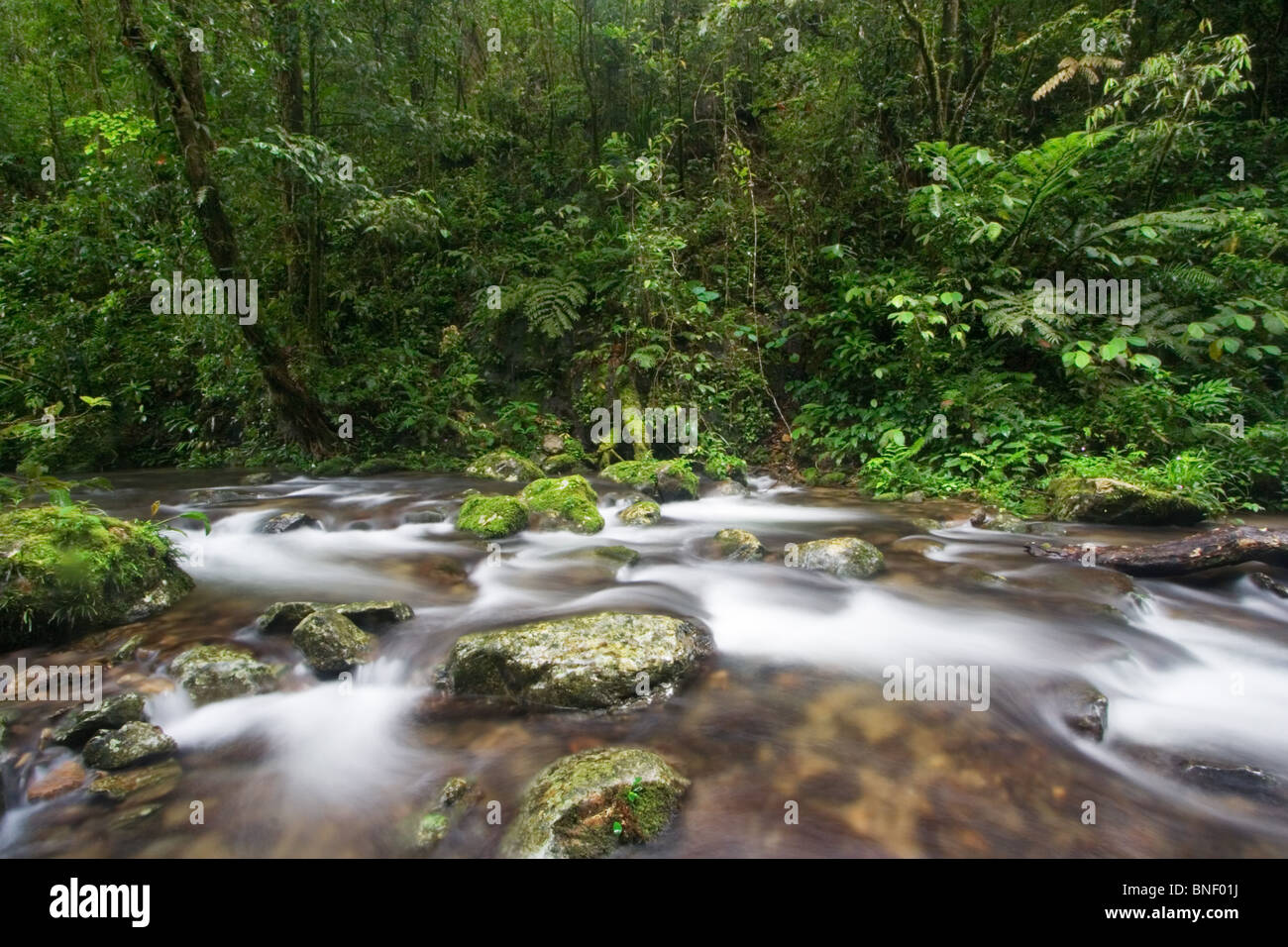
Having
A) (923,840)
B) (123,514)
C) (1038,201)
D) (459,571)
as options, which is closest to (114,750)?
(459,571)

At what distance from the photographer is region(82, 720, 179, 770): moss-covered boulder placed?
2.82 meters

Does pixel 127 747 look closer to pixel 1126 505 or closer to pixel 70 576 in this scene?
pixel 70 576

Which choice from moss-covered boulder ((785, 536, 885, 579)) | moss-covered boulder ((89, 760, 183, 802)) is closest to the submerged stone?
moss-covered boulder ((89, 760, 183, 802))

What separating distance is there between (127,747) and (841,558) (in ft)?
15.1

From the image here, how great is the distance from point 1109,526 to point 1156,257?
4610 millimetres

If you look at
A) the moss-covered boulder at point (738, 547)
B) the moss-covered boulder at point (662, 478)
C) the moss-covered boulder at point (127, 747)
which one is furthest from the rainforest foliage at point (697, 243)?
the moss-covered boulder at point (127, 747)

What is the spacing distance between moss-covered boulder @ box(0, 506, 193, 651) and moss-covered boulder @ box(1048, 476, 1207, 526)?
7.79 meters

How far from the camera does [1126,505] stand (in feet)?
20.4

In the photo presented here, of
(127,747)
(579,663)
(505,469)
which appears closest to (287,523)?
(505,469)

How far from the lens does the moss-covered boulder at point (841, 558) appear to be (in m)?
5.20

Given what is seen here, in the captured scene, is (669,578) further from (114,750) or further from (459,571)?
(114,750)

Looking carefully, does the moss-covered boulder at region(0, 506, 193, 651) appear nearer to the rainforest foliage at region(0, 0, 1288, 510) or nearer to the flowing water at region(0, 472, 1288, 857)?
the flowing water at region(0, 472, 1288, 857)

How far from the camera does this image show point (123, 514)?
7.00m
